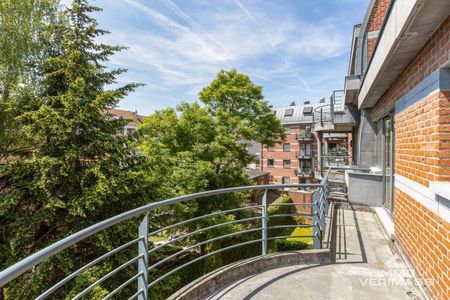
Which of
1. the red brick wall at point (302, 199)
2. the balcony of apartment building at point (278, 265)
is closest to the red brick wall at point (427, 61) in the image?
the balcony of apartment building at point (278, 265)

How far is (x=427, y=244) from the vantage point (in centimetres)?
254

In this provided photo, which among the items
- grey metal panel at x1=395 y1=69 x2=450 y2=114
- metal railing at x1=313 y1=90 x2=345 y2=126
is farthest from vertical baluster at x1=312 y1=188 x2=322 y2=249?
metal railing at x1=313 y1=90 x2=345 y2=126

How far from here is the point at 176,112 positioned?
42.8 ft

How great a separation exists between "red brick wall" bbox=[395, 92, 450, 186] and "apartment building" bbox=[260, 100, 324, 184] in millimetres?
27110

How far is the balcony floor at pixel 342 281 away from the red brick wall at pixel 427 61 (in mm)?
2427

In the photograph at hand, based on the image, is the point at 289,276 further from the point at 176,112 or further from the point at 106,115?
the point at 176,112

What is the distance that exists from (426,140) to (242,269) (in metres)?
2.53

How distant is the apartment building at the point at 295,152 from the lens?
30.8 metres

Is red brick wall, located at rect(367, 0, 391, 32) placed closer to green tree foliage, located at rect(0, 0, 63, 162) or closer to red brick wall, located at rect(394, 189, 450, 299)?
red brick wall, located at rect(394, 189, 450, 299)

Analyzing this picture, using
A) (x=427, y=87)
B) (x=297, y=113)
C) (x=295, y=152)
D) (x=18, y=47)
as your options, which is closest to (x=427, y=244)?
(x=427, y=87)

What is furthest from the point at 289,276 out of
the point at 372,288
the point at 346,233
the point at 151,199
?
the point at 151,199

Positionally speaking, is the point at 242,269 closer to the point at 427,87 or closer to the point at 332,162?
the point at 427,87

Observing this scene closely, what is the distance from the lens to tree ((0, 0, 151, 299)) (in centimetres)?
590

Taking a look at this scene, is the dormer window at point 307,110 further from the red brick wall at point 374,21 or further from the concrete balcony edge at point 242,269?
the concrete balcony edge at point 242,269
